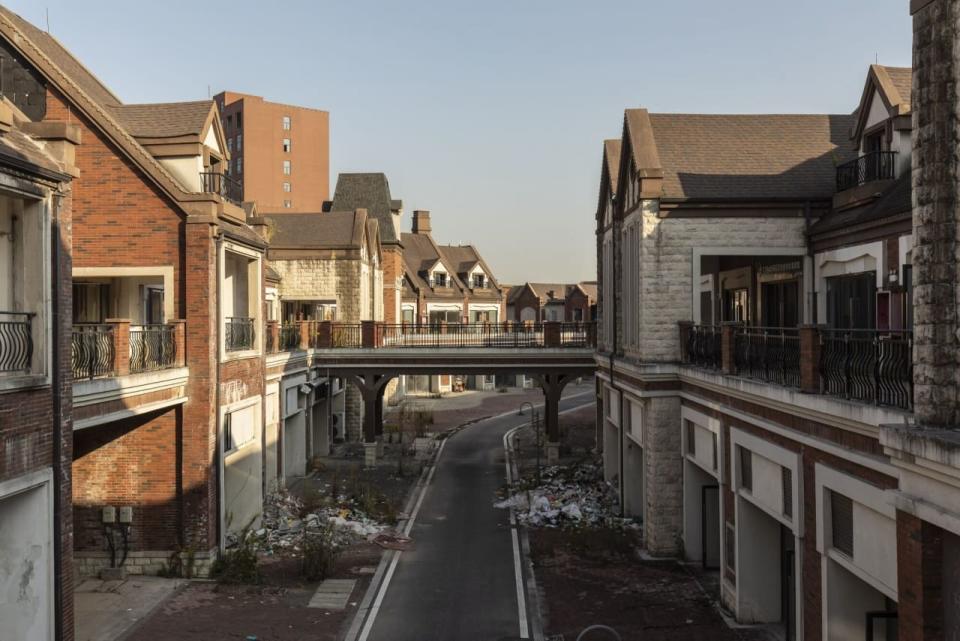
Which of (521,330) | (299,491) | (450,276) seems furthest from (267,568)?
(450,276)

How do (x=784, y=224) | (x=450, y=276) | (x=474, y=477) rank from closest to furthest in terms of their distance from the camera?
(x=784, y=224), (x=474, y=477), (x=450, y=276)

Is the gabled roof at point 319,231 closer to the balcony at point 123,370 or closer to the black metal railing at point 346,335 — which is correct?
the black metal railing at point 346,335

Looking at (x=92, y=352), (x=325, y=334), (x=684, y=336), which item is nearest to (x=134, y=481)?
(x=92, y=352)

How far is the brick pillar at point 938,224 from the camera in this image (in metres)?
7.54

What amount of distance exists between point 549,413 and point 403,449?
19.7ft

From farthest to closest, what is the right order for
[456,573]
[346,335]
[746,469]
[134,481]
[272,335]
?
1. [346,335]
2. [272,335]
3. [456,573]
4. [134,481]
5. [746,469]

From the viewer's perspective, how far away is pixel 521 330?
34.3 metres

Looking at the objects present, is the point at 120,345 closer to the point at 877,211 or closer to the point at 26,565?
the point at 26,565

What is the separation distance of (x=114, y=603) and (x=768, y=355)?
12.8 meters

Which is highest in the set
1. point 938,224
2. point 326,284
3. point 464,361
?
point 326,284

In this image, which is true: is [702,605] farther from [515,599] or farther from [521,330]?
[521,330]

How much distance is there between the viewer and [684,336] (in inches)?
749

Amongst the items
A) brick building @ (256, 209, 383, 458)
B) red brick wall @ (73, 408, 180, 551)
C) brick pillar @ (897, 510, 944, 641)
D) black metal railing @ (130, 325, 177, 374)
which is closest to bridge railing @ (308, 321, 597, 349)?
brick building @ (256, 209, 383, 458)

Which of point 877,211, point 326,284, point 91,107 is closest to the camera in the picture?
point 877,211
